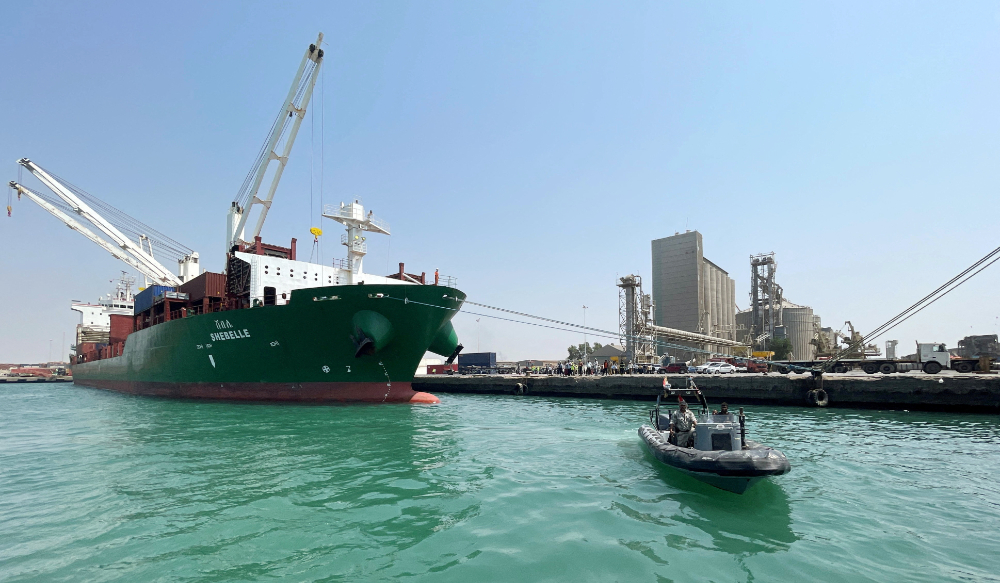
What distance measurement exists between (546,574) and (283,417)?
1781cm

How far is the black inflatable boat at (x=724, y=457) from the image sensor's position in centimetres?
874

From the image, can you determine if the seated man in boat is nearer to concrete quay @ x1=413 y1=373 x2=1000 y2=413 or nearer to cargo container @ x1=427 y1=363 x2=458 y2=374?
concrete quay @ x1=413 y1=373 x2=1000 y2=413

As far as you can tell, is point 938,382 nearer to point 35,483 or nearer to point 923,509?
point 923,509

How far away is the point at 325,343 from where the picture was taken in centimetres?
2494

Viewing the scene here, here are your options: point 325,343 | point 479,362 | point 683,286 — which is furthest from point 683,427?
point 683,286

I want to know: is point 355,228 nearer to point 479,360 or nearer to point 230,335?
point 230,335

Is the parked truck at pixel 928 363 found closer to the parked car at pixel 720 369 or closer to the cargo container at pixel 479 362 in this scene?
the parked car at pixel 720 369

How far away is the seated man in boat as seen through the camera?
1075 cm

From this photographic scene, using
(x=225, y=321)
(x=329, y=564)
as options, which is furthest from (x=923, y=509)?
(x=225, y=321)

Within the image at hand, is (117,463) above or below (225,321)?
below

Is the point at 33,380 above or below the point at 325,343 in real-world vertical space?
below

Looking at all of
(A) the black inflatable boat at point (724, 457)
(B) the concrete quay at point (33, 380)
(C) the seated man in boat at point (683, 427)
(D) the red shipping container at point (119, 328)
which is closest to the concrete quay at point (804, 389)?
(C) the seated man in boat at point (683, 427)

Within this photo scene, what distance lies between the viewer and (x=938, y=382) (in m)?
23.2

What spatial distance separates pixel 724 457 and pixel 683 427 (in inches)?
85.9
